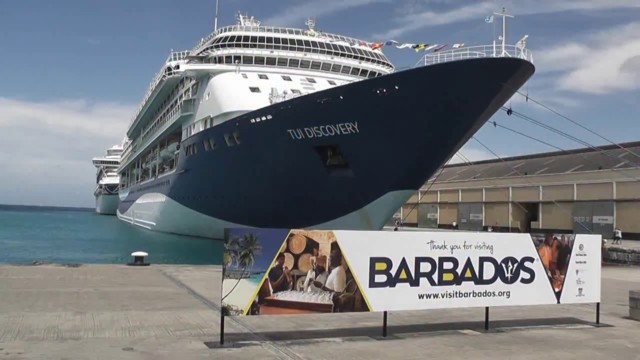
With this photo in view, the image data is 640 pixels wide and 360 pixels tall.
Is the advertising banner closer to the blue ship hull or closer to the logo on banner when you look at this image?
the logo on banner

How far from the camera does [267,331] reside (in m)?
8.53

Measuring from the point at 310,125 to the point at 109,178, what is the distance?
277ft

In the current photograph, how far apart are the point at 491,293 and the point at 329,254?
2613 mm

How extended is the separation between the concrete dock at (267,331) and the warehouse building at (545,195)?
1001 inches

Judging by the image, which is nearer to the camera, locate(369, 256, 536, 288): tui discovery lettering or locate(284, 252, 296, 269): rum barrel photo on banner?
locate(284, 252, 296, 269): rum barrel photo on banner

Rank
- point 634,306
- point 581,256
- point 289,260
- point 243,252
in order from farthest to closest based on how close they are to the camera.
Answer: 1. point 634,306
2. point 581,256
3. point 289,260
4. point 243,252

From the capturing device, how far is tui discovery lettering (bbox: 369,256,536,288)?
326 inches

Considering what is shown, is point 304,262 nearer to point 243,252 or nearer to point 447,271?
point 243,252

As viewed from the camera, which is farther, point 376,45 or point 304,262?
point 376,45

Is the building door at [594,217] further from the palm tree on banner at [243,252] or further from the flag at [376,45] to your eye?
the palm tree on banner at [243,252]

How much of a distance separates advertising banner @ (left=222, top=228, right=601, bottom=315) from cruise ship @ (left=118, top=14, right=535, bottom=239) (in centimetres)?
1128

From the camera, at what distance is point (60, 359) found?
6.62m

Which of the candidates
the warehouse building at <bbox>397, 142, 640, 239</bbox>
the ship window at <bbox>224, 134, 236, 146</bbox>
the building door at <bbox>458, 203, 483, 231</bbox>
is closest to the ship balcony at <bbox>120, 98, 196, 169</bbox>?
the ship window at <bbox>224, 134, 236, 146</bbox>

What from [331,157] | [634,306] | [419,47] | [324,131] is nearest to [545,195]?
[419,47]
